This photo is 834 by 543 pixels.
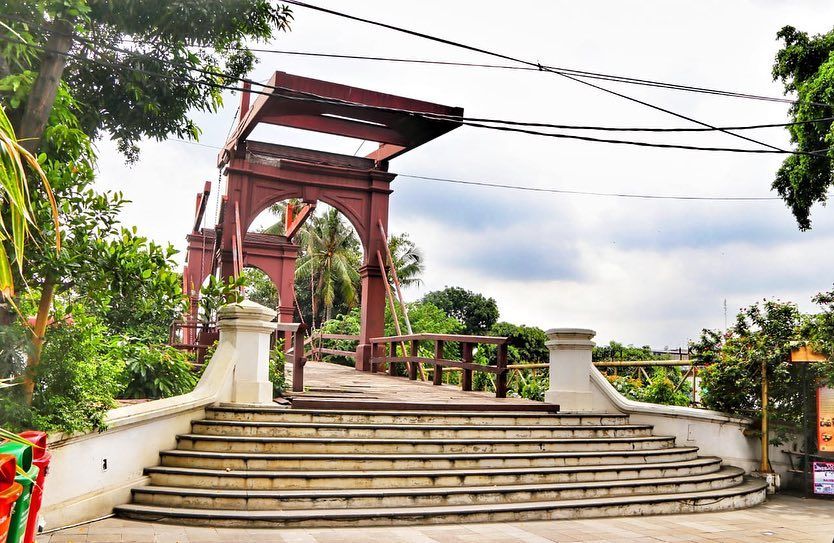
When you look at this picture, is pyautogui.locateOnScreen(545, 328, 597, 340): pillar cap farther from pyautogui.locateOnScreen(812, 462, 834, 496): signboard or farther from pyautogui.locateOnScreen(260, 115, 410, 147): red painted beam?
pyautogui.locateOnScreen(260, 115, 410, 147): red painted beam

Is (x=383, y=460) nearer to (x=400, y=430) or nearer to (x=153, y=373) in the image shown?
(x=400, y=430)

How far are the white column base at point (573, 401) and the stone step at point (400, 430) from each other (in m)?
0.77

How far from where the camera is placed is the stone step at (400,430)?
8.43 metres

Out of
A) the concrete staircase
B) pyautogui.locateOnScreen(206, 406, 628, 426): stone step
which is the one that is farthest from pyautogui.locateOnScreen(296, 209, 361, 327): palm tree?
the concrete staircase

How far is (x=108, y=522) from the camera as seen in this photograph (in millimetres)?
6676

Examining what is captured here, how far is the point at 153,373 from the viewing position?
367 inches

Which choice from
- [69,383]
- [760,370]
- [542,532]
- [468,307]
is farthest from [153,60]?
[468,307]

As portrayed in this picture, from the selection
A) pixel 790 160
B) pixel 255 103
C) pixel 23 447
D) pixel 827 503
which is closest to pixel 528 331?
pixel 790 160

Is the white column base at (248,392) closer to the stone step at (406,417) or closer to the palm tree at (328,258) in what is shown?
the stone step at (406,417)

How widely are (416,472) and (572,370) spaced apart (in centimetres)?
405

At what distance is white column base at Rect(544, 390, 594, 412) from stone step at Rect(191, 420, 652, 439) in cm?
77

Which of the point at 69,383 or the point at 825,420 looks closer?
the point at 69,383

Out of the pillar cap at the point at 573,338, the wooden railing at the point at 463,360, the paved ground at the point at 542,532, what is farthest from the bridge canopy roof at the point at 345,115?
the paved ground at the point at 542,532

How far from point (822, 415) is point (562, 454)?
3658mm
